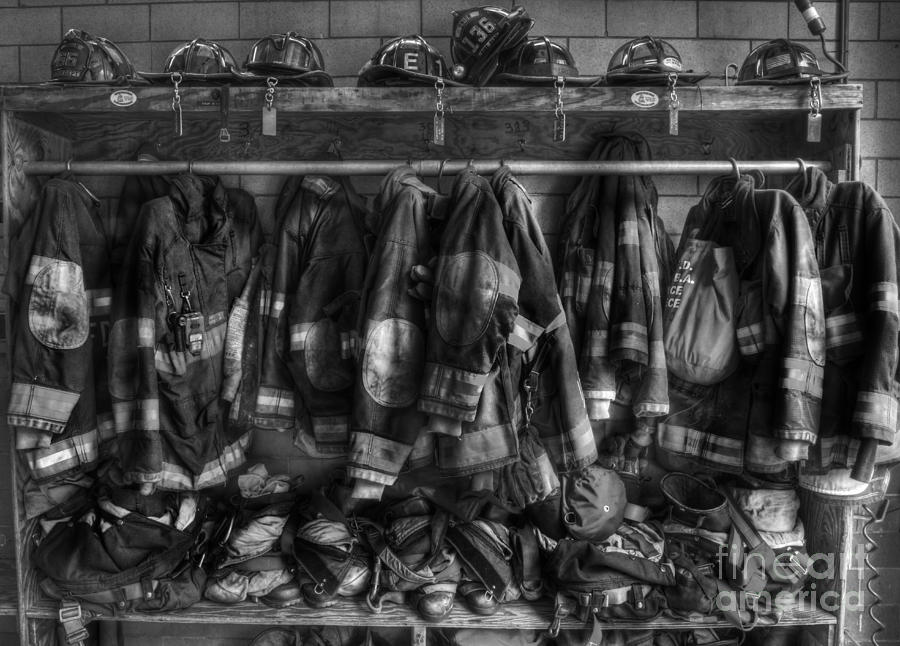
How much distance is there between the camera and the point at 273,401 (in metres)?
2.36

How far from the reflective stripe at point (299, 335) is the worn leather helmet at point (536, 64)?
1114 mm

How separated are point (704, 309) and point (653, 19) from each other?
50.6 inches

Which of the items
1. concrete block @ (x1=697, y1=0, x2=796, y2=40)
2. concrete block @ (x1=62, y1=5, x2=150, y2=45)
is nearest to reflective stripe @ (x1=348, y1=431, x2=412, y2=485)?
concrete block @ (x1=62, y1=5, x2=150, y2=45)

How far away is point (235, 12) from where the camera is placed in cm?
271

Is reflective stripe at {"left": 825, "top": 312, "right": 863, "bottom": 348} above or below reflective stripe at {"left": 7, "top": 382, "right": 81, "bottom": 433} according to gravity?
above

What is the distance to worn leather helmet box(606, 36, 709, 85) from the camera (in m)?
2.24

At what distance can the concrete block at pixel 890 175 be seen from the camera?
8.84 feet

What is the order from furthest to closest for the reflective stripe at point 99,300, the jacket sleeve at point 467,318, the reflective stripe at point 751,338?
the reflective stripe at point 99,300 < the reflective stripe at point 751,338 < the jacket sleeve at point 467,318

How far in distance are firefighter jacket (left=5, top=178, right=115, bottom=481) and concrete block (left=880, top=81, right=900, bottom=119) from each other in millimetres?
3146

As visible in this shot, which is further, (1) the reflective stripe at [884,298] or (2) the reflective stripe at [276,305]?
(2) the reflective stripe at [276,305]

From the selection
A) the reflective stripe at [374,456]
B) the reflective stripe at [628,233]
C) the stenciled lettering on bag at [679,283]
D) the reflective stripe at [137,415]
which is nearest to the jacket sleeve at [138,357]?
the reflective stripe at [137,415]

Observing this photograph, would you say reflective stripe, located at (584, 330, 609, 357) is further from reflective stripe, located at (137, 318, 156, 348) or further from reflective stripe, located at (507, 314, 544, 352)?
reflective stripe, located at (137, 318, 156, 348)

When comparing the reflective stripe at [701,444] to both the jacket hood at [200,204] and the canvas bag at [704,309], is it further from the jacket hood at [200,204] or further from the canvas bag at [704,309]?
the jacket hood at [200,204]

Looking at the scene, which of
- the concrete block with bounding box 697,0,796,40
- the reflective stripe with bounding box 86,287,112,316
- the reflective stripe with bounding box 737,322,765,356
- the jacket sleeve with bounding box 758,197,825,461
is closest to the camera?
the jacket sleeve with bounding box 758,197,825,461
